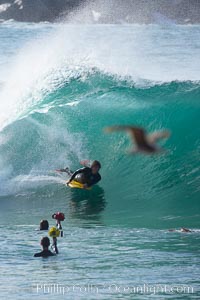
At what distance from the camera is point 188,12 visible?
92875 millimetres

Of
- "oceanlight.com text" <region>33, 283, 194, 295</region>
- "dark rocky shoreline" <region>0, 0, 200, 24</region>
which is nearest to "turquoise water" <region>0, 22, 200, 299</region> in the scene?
"oceanlight.com text" <region>33, 283, 194, 295</region>

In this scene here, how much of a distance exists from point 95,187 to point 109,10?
67678mm

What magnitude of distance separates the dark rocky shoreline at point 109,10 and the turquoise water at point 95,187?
147ft

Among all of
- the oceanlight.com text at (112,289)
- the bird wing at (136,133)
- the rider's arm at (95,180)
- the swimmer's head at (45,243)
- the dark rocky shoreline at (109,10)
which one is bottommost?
the oceanlight.com text at (112,289)

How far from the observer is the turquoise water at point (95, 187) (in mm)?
19953

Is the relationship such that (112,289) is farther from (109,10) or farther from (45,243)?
(109,10)

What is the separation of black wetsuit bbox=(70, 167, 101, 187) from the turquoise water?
46 centimetres

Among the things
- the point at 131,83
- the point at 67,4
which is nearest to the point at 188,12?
the point at 67,4

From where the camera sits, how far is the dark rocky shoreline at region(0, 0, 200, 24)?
9012 centimetres

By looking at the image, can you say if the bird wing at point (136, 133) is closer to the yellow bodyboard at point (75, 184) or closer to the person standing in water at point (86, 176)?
the person standing in water at point (86, 176)

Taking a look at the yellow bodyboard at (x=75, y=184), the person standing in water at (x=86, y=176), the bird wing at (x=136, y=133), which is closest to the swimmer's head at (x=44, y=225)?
the person standing in water at (x=86, y=176)

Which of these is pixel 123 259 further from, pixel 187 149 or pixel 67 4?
pixel 67 4

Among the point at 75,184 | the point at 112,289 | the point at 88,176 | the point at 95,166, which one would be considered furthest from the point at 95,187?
the point at 112,289

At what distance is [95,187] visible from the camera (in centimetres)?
2933
